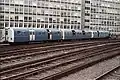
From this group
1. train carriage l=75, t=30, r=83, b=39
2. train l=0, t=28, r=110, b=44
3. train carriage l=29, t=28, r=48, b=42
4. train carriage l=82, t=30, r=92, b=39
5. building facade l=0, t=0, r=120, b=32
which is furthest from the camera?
building facade l=0, t=0, r=120, b=32

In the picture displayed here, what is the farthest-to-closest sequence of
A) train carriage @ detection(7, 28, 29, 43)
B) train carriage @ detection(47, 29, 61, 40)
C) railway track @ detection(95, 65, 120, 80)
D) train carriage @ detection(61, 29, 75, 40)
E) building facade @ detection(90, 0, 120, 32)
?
building facade @ detection(90, 0, 120, 32) → train carriage @ detection(61, 29, 75, 40) → train carriage @ detection(47, 29, 61, 40) → train carriage @ detection(7, 28, 29, 43) → railway track @ detection(95, 65, 120, 80)

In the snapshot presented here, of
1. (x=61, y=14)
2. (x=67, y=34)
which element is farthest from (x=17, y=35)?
(x=61, y=14)

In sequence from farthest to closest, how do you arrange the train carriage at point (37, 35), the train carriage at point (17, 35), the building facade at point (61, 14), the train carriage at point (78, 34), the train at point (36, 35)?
the building facade at point (61, 14) < the train carriage at point (78, 34) < the train carriage at point (37, 35) < the train at point (36, 35) < the train carriage at point (17, 35)

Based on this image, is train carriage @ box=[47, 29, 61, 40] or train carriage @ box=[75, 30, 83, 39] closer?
train carriage @ box=[47, 29, 61, 40]

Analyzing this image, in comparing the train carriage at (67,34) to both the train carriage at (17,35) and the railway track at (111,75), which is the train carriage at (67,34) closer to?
the train carriage at (17,35)

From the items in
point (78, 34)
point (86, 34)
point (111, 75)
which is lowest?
point (111, 75)

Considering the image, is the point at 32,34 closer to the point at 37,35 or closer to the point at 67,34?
the point at 37,35

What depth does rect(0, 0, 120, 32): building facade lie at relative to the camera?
73750mm

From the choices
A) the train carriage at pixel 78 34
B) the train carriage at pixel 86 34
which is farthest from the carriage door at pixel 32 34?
the train carriage at pixel 86 34

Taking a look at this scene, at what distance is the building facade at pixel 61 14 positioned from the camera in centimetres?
7375

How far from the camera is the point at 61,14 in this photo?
89.4 meters

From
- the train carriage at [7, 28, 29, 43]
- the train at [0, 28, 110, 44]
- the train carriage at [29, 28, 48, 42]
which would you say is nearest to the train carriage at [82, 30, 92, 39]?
the train at [0, 28, 110, 44]

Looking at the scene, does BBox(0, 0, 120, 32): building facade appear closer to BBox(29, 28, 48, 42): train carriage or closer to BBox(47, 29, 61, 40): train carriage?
BBox(47, 29, 61, 40): train carriage

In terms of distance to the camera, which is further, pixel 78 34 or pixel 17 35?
pixel 78 34
